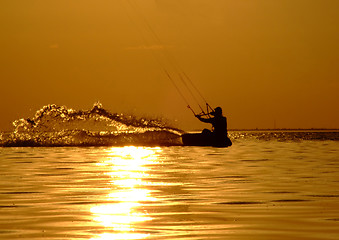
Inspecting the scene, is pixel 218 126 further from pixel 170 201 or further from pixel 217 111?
pixel 170 201

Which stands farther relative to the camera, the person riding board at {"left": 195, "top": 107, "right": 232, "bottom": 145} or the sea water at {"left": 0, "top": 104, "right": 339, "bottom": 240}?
the person riding board at {"left": 195, "top": 107, "right": 232, "bottom": 145}

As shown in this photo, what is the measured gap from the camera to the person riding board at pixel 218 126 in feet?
157

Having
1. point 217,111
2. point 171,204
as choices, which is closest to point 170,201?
point 171,204

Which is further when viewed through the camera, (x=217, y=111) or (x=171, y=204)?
(x=217, y=111)

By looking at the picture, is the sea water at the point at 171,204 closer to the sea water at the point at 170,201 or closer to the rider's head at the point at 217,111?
the sea water at the point at 170,201

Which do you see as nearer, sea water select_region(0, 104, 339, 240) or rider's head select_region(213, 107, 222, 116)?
sea water select_region(0, 104, 339, 240)

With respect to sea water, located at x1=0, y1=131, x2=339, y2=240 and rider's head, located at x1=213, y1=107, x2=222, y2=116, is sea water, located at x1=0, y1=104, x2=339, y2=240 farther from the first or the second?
rider's head, located at x1=213, y1=107, x2=222, y2=116

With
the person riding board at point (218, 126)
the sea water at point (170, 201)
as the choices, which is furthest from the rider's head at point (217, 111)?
the sea water at point (170, 201)

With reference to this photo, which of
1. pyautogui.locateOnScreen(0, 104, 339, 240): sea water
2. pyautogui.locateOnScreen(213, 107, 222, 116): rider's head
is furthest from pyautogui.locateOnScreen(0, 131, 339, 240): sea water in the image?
pyautogui.locateOnScreen(213, 107, 222, 116): rider's head

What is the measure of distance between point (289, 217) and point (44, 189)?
8.44 m

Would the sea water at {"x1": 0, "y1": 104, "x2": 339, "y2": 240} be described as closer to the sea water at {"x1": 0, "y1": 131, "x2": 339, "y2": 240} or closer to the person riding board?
the sea water at {"x1": 0, "y1": 131, "x2": 339, "y2": 240}

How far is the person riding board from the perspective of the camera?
47.9 meters

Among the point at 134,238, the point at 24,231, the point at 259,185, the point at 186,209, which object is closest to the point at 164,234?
the point at 134,238

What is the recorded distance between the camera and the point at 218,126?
4869 cm
